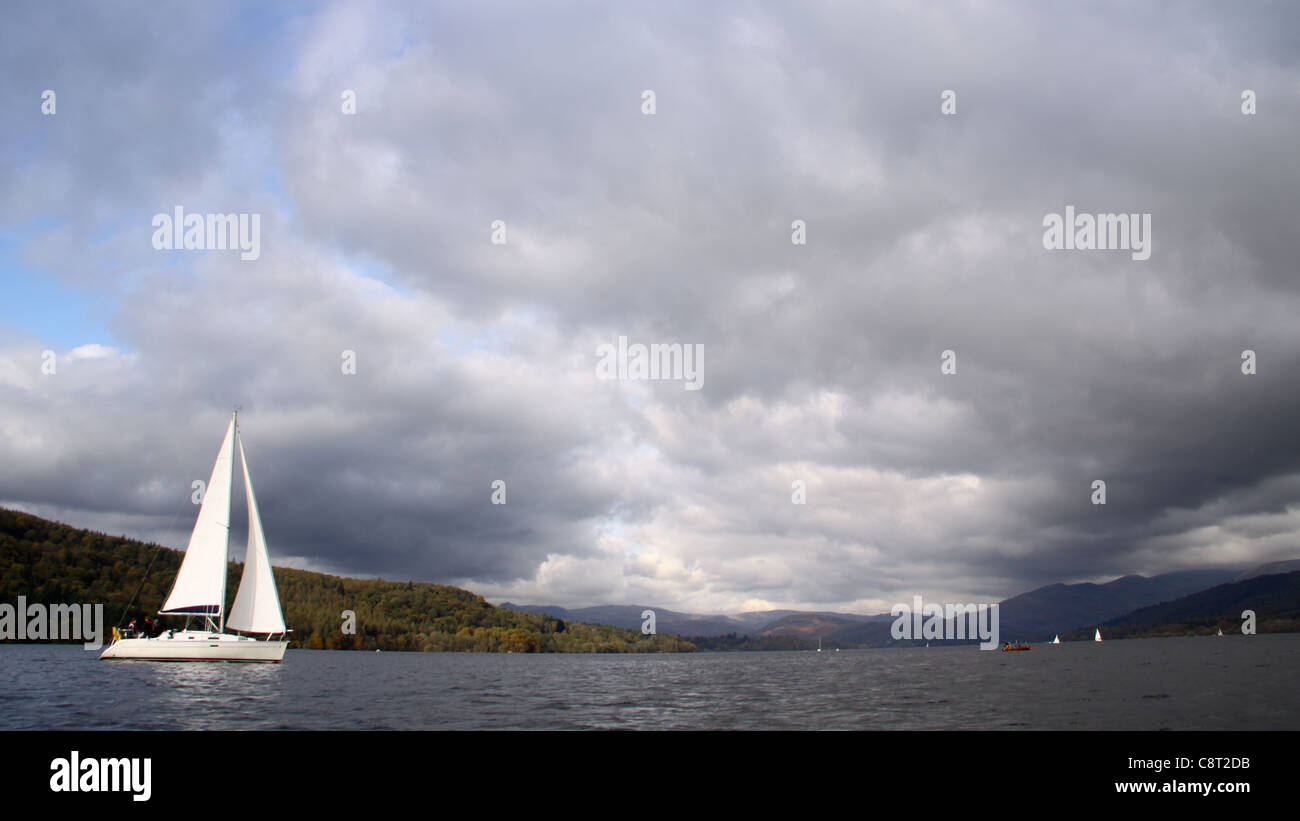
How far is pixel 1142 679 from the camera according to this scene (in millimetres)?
81062

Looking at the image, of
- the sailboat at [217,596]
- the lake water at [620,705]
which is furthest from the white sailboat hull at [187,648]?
the lake water at [620,705]

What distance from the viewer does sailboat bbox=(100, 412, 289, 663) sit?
86.8 m

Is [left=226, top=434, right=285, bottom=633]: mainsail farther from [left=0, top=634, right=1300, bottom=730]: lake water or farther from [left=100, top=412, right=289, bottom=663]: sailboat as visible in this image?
[left=0, top=634, right=1300, bottom=730]: lake water

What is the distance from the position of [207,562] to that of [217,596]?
14.5 ft

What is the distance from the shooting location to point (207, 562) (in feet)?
285

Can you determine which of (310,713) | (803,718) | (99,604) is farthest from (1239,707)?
(99,604)

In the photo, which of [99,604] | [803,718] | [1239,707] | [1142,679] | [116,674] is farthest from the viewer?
[99,604]

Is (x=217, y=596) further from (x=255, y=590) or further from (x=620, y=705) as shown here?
(x=620, y=705)

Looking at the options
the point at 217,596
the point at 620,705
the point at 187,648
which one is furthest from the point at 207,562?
the point at 620,705

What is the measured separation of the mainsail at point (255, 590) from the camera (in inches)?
3585

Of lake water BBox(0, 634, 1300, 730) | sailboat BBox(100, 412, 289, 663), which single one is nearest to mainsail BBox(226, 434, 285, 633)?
sailboat BBox(100, 412, 289, 663)
